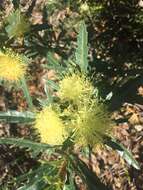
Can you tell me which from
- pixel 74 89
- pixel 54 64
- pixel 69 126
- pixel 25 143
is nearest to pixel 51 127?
pixel 69 126

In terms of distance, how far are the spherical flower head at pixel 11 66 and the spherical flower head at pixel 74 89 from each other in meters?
0.40

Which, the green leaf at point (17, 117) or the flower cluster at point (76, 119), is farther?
the green leaf at point (17, 117)

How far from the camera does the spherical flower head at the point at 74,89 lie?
2.16 m

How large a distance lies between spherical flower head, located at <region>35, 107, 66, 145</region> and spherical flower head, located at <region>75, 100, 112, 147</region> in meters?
0.08

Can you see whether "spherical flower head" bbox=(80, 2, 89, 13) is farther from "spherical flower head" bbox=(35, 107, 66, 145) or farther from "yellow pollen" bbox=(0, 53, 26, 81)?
"spherical flower head" bbox=(35, 107, 66, 145)

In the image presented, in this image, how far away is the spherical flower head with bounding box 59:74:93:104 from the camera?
216 cm

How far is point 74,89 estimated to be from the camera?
7.09 ft

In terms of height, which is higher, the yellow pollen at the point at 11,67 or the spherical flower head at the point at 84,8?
the spherical flower head at the point at 84,8

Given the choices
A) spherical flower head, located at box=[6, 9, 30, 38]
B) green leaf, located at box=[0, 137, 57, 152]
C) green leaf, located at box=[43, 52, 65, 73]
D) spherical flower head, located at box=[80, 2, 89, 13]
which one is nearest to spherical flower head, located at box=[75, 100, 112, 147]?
green leaf, located at box=[0, 137, 57, 152]

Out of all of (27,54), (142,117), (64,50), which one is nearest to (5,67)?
(27,54)

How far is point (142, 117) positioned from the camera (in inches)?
146

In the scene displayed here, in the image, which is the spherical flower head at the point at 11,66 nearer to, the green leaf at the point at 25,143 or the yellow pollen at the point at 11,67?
the yellow pollen at the point at 11,67

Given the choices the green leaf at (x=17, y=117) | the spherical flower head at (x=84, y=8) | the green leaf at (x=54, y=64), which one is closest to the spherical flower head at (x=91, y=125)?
the green leaf at (x=17, y=117)

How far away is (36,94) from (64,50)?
107 centimetres
